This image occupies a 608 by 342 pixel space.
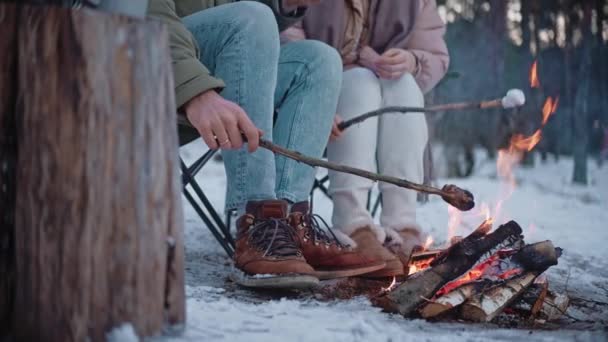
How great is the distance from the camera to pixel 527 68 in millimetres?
13125

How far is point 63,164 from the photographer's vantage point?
1.15 meters

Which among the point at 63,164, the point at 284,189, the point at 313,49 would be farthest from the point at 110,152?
the point at 313,49

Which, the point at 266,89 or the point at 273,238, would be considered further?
the point at 266,89

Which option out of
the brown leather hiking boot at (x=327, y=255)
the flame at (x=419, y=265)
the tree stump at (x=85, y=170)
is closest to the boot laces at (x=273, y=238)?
the brown leather hiking boot at (x=327, y=255)

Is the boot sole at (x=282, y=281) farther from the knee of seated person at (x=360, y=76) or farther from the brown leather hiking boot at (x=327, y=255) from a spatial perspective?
the knee of seated person at (x=360, y=76)

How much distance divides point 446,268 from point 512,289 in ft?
0.67

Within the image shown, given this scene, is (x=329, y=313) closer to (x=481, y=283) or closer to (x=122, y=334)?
(x=481, y=283)

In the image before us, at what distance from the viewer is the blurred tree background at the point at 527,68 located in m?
11.1

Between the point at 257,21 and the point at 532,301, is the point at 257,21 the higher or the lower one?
the higher one

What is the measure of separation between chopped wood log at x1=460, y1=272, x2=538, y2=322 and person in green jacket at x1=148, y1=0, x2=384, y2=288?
0.45m

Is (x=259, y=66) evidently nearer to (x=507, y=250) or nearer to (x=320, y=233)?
(x=320, y=233)

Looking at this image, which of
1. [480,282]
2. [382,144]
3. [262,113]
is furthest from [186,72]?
[382,144]

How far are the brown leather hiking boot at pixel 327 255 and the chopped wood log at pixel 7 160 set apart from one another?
3.47 ft

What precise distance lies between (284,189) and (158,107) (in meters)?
1.07
